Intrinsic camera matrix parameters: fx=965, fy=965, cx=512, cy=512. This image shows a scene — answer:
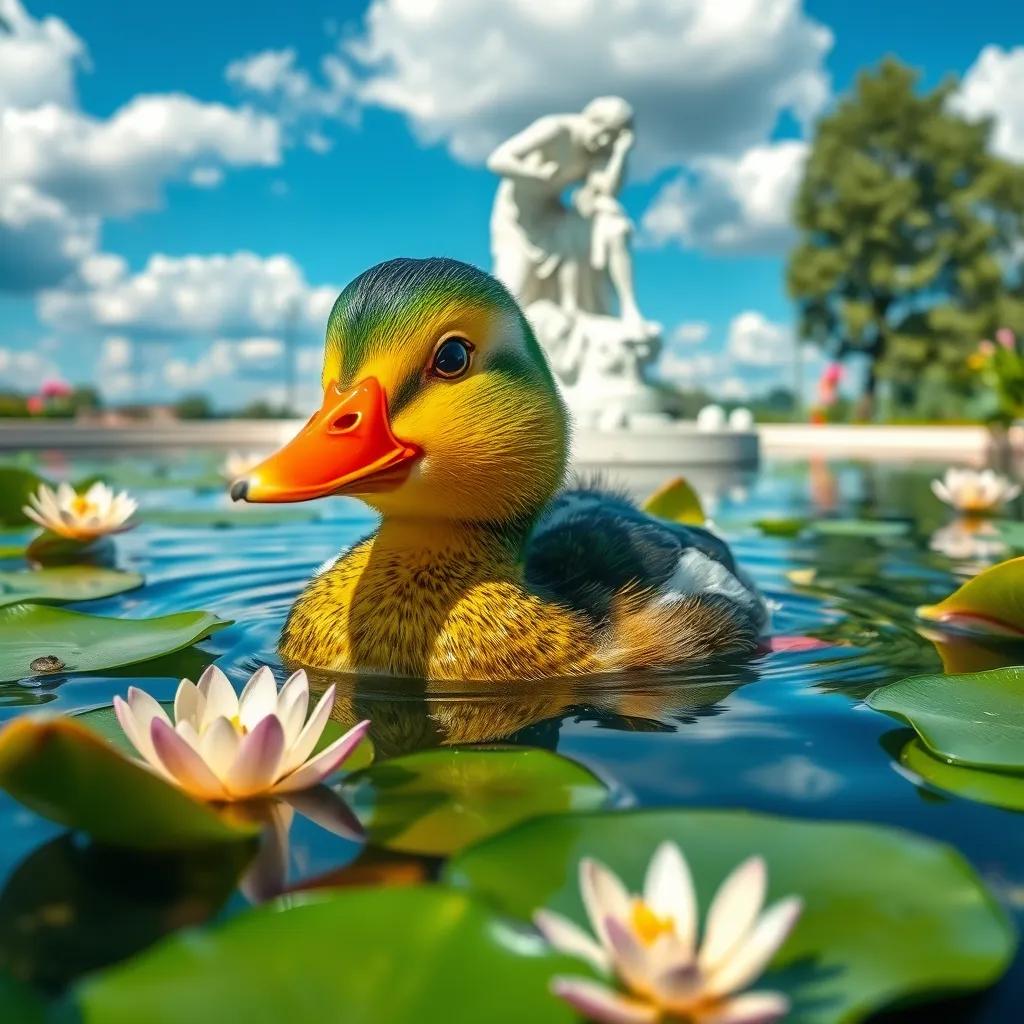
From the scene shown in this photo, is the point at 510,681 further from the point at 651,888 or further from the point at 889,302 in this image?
the point at 889,302

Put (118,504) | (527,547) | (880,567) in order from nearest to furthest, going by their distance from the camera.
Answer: (527,547), (118,504), (880,567)

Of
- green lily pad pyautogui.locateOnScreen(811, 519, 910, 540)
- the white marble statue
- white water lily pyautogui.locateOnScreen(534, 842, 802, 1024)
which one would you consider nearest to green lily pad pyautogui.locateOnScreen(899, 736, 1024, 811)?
white water lily pyautogui.locateOnScreen(534, 842, 802, 1024)

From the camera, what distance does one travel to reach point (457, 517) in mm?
1931

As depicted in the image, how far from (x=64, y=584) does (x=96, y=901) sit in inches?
89.2

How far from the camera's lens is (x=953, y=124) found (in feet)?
89.2

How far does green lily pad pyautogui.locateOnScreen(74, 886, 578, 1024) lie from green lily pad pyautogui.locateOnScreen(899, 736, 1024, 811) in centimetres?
79

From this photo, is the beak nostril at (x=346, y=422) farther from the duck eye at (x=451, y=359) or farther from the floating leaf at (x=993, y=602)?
the floating leaf at (x=993, y=602)

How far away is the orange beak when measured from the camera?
158 centimetres

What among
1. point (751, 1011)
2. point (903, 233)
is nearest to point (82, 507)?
point (751, 1011)

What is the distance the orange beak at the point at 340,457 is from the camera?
1578 millimetres

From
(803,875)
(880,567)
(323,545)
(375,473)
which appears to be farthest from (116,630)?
(880,567)

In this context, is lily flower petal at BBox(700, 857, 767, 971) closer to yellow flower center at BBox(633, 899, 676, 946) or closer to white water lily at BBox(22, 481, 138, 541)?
yellow flower center at BBox(633, 899, 676, 946)

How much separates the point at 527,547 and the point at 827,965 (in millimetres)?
1388

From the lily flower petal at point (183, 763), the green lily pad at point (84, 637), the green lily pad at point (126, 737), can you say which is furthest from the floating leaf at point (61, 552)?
the lily flower petal at point (183, 763)
